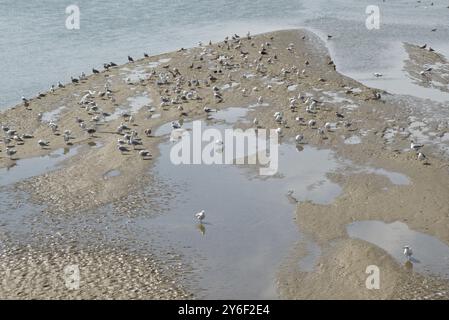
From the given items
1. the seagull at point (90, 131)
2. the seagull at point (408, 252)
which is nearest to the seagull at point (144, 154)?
the seagull at point (90, 131)

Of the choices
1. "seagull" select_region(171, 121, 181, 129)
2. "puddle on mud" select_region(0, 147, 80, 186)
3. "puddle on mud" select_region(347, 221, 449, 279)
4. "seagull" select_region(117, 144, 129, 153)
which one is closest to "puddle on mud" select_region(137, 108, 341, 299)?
"seagull" select_region(171, 121, 181, 129)

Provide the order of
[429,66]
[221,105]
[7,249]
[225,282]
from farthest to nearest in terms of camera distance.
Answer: [429,66]
[221,105]
[7,249]
[225,282]

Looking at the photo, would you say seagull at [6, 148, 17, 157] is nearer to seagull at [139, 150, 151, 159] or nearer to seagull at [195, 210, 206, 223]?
seagull at [139, 150, 151, 159]

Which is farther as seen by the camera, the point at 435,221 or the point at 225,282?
the point at 435,221

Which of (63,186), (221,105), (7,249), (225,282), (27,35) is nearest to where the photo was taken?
(225,282)

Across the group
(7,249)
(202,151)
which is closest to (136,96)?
(202,151)
